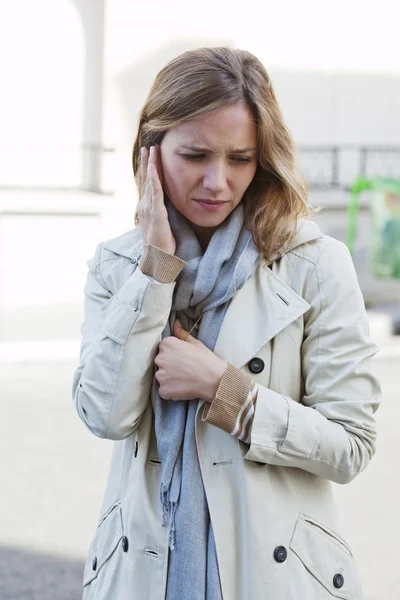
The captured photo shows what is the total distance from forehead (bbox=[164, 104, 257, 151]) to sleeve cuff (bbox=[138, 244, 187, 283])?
21 centimetres

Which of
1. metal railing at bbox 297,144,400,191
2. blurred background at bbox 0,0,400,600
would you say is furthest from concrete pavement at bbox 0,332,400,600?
metal railing at bbox 297,144,400,191

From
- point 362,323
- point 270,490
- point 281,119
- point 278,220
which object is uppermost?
point 281,119

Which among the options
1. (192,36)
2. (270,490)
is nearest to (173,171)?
(270,490)

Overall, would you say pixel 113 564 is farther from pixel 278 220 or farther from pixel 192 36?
pixel 192 36

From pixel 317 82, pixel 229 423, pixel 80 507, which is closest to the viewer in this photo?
pixel 229 423

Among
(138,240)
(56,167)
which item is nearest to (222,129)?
(138,240)

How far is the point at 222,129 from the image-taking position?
73.8 inches

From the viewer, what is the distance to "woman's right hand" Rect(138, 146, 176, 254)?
6.44 feet

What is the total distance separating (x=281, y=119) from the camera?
1.96 m

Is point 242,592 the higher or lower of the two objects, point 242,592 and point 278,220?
the lower

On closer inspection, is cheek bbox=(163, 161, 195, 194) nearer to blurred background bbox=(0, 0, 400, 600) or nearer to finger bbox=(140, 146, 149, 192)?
finger bbox=(140, 146, 149, 192)

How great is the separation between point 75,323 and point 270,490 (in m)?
7.75

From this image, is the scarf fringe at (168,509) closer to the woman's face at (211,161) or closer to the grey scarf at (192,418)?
the grey scarf at (192,418)

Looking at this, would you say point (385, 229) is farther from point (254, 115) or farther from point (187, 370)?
point (187, 370)
